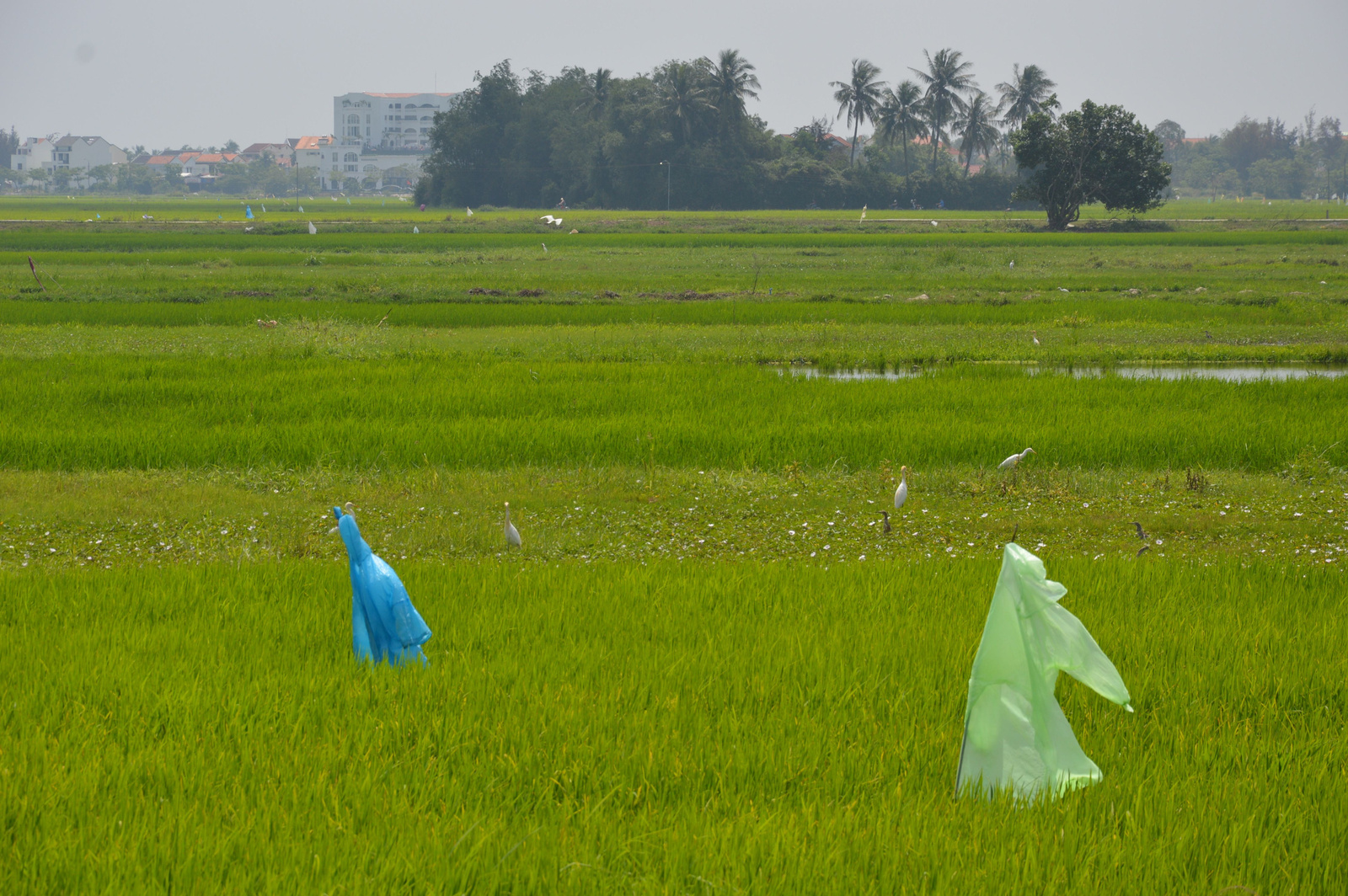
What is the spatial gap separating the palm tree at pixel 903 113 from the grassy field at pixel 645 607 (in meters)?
77.8

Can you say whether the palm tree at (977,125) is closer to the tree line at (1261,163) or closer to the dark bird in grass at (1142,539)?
the tree line at (1261,163)

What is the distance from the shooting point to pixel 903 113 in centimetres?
9031

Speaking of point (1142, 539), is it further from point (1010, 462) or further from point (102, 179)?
point (102, 179)

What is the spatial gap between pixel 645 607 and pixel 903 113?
9335 cm

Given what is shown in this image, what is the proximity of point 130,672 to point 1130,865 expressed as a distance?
3.68 metres

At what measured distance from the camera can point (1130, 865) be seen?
2.65 meters

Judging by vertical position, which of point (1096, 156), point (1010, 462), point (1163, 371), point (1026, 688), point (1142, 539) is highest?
point (1096, 156)

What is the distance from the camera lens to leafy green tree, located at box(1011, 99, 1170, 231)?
4872 centimetres

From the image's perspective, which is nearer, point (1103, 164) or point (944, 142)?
point (1103, 164)

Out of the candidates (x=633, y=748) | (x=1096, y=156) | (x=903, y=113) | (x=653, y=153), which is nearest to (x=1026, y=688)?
(x=633, y=748)

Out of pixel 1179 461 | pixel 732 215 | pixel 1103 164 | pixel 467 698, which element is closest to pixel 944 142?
pixel 732 215

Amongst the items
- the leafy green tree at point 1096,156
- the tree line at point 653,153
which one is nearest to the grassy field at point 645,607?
the leafy green tree at point 1096,156

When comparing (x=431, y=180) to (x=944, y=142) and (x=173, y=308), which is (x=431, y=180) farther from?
(x=173, y=308)

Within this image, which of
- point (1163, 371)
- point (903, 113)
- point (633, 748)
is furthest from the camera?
point (903, 113)
